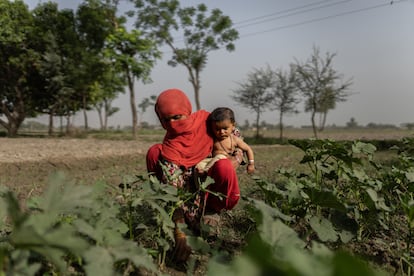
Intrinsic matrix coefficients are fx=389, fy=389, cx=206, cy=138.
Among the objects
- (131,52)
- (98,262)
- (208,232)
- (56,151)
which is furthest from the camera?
(131,52)

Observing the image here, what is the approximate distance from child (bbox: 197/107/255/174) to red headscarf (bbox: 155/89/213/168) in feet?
0.23

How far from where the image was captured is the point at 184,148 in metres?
2.62

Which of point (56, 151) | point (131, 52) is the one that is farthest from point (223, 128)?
point (131, 52)

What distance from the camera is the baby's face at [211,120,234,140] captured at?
2.58 metres

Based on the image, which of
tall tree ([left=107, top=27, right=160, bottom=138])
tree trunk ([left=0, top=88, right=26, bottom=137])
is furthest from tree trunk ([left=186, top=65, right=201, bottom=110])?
tree trunk ([left=0, top=88, right=26, bottom=137])

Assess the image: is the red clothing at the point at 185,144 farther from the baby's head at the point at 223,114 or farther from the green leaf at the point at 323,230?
the green leaf at the point at 323,230

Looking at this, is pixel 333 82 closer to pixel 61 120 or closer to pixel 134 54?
pixel 134 54

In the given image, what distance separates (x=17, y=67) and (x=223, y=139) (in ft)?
85.4

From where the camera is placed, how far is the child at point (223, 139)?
8.44 ft

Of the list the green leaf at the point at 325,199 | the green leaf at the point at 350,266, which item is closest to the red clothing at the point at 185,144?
the green leaf at the point at 325,199

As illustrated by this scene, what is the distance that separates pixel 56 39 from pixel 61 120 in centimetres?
680

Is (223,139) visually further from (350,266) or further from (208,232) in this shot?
(350,266)

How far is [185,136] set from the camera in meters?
2.62

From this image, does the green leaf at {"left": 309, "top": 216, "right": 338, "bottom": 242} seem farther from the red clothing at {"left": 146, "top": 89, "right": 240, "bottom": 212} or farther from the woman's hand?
the woman's hand
